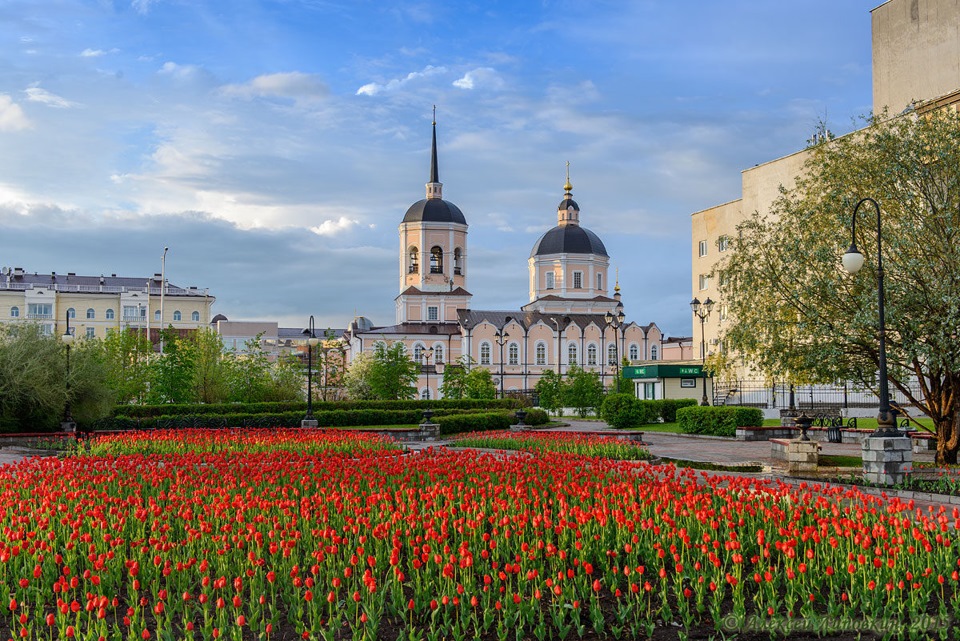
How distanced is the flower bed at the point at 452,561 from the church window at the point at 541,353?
245ft

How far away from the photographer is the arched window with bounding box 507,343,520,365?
282ft

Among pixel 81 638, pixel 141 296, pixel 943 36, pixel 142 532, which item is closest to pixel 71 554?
pixel 142 532

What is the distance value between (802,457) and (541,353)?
70206mm

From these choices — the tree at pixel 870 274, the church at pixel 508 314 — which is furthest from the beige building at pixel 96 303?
the tree at pixel 870 274

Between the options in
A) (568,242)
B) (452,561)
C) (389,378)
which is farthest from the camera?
(568,242)

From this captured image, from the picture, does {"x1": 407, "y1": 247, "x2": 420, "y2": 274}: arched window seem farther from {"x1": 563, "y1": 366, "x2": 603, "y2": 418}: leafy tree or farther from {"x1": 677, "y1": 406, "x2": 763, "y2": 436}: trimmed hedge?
{"x1": 677, "y1": 406, "x2": 763, "y2": 436}: trimmed hedge

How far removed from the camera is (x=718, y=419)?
29.4 metres

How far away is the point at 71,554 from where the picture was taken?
8.02m

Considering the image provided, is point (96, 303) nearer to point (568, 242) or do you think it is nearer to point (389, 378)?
point (568, 242)

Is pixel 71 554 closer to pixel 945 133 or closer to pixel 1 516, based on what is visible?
pixel 1 516

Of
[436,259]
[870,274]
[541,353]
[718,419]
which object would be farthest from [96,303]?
[870,274]

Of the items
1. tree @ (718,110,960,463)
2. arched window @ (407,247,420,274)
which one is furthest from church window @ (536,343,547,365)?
tree @ (718,110,960,463)

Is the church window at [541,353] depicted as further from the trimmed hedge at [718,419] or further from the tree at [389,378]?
the trimmed hedge at [718,419]

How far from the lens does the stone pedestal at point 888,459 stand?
14.9m
